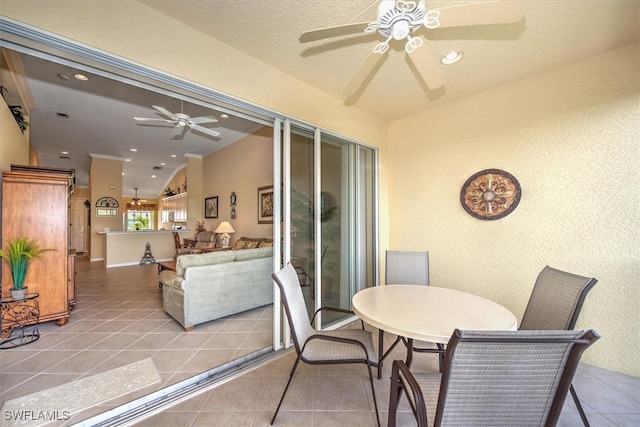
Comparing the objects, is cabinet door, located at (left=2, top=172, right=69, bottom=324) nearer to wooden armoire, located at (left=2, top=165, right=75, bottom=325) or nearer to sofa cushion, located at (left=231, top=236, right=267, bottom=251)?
wooden armoire, located at (left=2, top=165, right=75, bottom=325)

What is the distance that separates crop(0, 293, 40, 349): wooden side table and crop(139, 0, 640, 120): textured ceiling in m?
3.30

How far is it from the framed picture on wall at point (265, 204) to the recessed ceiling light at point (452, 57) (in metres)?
3.51

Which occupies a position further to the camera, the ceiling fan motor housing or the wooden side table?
the wooden side table

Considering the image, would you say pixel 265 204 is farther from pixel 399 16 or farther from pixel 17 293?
pixel 399 16

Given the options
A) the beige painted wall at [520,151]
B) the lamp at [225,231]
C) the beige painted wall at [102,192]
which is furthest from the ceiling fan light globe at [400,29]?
the beige painted wall at [102,192]

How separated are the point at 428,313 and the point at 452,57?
2238 millimetres

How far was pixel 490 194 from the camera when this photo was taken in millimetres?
2756

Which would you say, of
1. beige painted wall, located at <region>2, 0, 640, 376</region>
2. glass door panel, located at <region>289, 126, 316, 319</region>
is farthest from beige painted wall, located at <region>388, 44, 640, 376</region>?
glass door panel, located at <region>289, 126, 316, 319</region>

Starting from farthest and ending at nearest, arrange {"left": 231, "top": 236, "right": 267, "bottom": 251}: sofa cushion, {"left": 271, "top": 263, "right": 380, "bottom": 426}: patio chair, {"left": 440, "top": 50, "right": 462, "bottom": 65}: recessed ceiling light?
{"left": 231, "top": 236, "right": 267, "bottom": 251}: sofa cushion, {"left": 440, "top": 50, "right": 462, "bottom": 65}: recessed ceiling light, {"left": 271, "top": 263, "right": 380, "bottom": 426}: patio chair

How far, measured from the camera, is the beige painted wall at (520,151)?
1.74 meters

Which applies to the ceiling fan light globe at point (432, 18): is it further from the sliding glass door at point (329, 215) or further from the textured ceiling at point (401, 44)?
the sliding glass door at point (329, 215)

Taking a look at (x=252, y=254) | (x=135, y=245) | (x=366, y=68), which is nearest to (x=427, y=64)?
(x=366, y=68)

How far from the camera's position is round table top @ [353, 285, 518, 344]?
1357 mm

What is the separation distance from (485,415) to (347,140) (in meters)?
2.88
